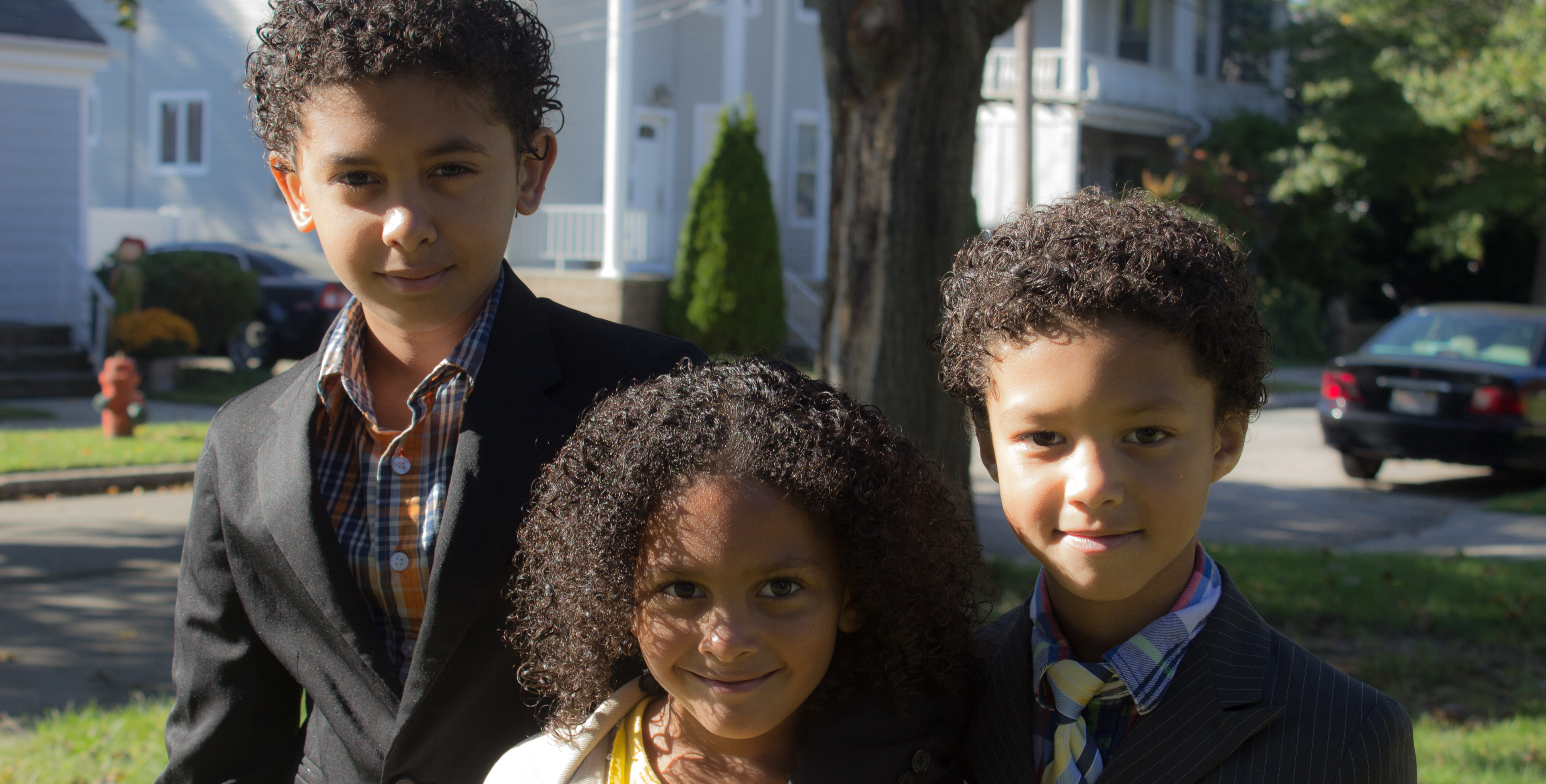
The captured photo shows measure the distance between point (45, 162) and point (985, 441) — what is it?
663 inches

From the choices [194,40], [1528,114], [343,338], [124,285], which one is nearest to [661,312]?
[124,285]

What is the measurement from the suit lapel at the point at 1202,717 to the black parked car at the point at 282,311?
1570 centimetres

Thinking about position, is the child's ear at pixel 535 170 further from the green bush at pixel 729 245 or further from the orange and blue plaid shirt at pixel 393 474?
the green bush at pixel 729 245

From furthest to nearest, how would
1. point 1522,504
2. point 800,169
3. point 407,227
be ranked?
point 800,169 → point 1522,504 → point 407,227

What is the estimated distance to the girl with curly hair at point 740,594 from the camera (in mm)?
1583

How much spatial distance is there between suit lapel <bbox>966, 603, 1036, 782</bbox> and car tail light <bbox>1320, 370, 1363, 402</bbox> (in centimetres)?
996

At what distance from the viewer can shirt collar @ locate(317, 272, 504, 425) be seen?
1.90m

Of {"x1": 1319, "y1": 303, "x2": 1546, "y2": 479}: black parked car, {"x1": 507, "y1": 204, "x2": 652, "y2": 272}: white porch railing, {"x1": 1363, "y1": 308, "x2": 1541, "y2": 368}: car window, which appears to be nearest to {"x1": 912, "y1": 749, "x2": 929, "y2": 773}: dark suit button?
{"x1": 1319, "y1": 303, "x2": 1546, "y2": 479}: black parked car

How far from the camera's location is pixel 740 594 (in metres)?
1.57

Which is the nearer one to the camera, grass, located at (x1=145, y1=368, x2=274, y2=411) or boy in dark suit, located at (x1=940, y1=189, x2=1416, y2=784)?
boy in dark suit, located at (x1=940, y1=189, x2=1416, y2=784)

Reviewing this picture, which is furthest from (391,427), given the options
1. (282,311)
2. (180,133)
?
(180,133)

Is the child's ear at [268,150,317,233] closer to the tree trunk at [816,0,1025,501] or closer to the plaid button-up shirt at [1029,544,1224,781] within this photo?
the plaid button-up shirt at [1029,544,1224,781]

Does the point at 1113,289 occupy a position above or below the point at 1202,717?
above

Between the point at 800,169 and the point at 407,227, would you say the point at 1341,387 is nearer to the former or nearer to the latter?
the point at 407,227
